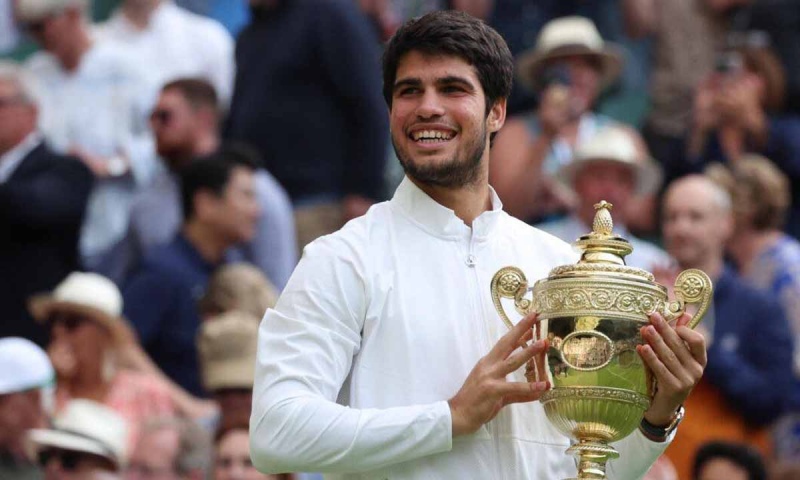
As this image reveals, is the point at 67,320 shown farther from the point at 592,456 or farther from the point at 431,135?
the point at 592,456

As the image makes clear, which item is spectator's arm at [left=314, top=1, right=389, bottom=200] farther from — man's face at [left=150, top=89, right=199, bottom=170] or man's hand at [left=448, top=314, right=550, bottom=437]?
man's hand at [left=448, top=314, right=550, bottom=437]

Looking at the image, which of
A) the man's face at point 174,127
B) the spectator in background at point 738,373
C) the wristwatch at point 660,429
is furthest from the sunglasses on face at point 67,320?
the wristwatch at point 660,429

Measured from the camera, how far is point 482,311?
532 centimetres

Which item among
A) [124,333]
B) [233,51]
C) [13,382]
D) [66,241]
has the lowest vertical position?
[13,382]

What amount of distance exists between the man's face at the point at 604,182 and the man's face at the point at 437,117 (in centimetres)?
485

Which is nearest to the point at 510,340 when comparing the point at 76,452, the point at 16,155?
the point at 76,452

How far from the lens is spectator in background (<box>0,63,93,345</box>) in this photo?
33.5ft

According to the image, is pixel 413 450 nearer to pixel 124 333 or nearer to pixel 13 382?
pixel 13 382

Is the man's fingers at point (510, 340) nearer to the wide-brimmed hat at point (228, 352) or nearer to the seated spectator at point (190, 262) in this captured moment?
the wide-brimmed hat at point (228, 352)

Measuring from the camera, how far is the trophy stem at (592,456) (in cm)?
513

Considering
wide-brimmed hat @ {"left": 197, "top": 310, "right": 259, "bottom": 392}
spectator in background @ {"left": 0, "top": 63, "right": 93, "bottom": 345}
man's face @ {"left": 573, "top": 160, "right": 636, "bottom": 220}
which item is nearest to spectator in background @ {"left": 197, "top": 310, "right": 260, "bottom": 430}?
wide-brimmed hat @ {"left": 197, "top": 310, "right": 259, "bottom": 392}

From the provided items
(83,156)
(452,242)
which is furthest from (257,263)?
(452,242)

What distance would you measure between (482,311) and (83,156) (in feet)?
20.7

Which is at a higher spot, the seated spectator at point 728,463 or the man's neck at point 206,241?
the man's neck at point 206,241
